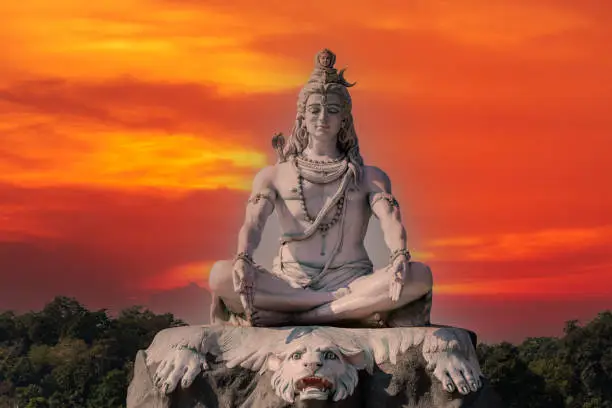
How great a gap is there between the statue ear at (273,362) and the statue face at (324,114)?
6.80ft

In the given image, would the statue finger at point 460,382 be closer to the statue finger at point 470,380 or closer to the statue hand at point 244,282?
the statue finger at point 470,380

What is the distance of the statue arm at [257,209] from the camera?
14.5 meters

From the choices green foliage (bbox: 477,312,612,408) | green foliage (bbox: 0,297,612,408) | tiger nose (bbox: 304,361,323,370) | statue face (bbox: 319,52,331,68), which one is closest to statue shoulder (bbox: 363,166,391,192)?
statue face (bbox: 319,52,331,68)

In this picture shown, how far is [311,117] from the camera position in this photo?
1486 centimetres

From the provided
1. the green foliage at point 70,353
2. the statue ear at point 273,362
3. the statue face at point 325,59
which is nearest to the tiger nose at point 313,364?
the statue ear at point 273,362

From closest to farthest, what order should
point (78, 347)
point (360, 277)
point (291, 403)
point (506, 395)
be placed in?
point (291, 403) → point (360, 277) → point (506, 395) → point (78, 347)

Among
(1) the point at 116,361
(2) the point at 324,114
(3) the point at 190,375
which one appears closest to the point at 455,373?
(3) the point at 190,375

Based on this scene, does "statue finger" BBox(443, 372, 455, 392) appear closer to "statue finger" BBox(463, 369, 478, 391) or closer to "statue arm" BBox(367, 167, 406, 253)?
"statue finger" BBox(463, 369, 478, 391)

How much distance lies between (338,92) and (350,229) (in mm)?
1126

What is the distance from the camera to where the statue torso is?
14.8m

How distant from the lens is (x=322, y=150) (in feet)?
49.1

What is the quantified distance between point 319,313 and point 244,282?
677mm

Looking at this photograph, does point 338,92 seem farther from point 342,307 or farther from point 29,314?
point 29,314

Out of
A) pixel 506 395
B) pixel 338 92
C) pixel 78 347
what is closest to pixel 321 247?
pixel 338 92
